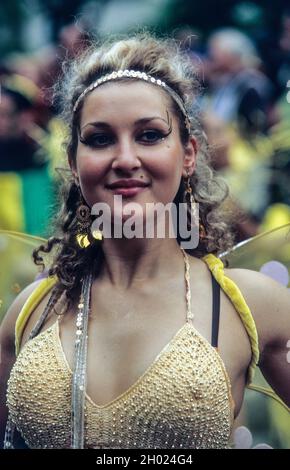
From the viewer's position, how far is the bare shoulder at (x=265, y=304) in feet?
4.60

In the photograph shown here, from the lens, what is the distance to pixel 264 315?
55.4 inches

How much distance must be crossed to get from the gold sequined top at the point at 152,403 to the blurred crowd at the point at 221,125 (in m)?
0.55

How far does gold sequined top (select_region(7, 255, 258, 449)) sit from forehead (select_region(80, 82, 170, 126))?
432 millimetres

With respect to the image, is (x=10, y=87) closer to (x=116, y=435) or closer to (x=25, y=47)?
(x=25, y=47)

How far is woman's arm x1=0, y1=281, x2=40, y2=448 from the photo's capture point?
5.12 ft

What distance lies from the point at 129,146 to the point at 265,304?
45 cm

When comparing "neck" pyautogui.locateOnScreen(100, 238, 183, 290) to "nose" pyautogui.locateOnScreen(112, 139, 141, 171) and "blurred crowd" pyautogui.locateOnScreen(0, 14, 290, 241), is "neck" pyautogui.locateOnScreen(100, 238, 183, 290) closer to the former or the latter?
"nose" pyautogui.locateOnScreen(112, 139, 141, 171)

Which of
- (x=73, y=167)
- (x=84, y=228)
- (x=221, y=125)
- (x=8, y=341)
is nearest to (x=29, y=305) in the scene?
(x=8, y=341)

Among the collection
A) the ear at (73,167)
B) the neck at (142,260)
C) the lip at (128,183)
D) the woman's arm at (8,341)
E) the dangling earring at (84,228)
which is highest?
the ear at (73,167)

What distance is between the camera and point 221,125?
185 centimetres

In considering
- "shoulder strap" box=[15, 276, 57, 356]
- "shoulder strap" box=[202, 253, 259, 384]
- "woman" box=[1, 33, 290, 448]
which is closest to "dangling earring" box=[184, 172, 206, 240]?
"woman" box=[1, 33, 290, 448]

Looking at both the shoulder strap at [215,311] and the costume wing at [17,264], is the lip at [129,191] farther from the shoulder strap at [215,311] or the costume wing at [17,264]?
the costume wing at [17,264]

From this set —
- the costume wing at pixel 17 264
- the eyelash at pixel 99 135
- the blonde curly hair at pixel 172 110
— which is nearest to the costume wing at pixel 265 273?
the blonde curly hair at pixel 172 110

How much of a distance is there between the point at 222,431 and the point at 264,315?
0.26 meters
